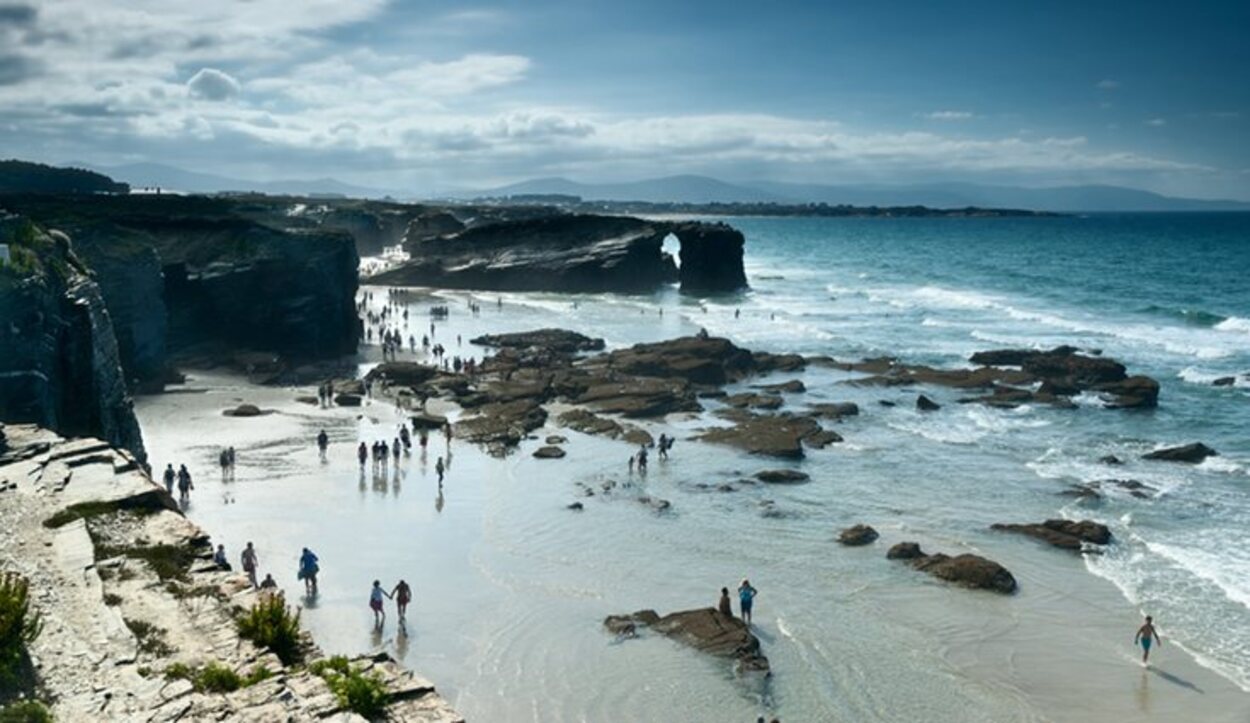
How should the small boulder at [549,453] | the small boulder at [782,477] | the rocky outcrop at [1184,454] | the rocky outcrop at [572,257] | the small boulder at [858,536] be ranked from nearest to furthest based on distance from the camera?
the small boulder at [858,536], the small boulder at [782,477], the small boulder at [549,453], the rocky outcrop at [1184,454], the rocky outcrop at [572,257]

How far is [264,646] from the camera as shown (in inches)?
466

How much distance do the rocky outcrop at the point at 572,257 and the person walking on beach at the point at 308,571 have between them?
73320 millimetres

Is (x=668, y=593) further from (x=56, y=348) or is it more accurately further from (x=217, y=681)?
(x=56, y=348)

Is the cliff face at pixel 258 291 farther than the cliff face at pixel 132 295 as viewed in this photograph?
Yes

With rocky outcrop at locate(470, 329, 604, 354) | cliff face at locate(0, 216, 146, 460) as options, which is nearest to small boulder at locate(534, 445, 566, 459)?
cliff face at locate(0, 216, 146, 460)

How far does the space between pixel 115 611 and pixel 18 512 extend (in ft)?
13.1

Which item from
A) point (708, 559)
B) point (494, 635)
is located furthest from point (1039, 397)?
point (494, 635)

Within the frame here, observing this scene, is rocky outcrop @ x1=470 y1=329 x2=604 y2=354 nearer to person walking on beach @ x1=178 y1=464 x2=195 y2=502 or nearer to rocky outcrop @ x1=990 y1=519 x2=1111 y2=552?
person walking on beach @ x1=178 y1=464 x2=195 y2=502

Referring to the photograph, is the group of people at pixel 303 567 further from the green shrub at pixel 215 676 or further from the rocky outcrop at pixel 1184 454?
the rocky outcrop at pixel 1184 454

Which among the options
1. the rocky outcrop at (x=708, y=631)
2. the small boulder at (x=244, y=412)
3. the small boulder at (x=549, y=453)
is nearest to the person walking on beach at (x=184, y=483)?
the small boulder at (x=244, y=412)

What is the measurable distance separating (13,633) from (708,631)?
1283 cm

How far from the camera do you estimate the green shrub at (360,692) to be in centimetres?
1043

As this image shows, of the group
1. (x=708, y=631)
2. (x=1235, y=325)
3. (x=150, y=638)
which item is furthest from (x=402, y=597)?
(x=1235, y=325)

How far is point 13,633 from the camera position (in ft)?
35.5
